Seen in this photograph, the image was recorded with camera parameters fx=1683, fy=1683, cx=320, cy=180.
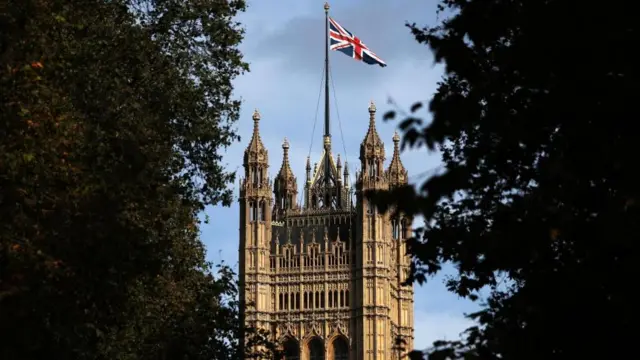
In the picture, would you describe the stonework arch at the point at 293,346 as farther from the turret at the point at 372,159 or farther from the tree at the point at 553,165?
the tree at the point at 553,165

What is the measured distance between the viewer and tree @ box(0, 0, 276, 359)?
2139 cm

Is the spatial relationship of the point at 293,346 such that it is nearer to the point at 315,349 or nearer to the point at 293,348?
the point at 293,348

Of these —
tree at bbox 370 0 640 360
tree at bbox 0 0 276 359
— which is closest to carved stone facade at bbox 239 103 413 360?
tree at bbox 0 0 276 359

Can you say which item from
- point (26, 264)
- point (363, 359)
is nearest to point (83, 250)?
point (26, 264)

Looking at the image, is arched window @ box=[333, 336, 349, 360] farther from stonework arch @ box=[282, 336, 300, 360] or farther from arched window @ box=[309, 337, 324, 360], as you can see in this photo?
stonework arch @ box=[282, 336, 300, 360]

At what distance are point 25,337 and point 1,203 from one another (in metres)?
2.21

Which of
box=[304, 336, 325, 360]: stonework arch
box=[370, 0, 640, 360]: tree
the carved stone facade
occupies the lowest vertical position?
box=[370, 0, 640, 360]: tree

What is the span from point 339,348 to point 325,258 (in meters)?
6.30

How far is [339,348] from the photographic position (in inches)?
4375

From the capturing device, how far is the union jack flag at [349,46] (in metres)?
101

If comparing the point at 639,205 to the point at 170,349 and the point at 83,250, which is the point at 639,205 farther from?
the point at 170,349

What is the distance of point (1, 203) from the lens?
21.6 metres

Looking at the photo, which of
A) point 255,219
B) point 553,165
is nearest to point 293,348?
point 255,219

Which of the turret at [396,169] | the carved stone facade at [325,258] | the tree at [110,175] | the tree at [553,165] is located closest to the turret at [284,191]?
the carved stone facade at [325,258]
